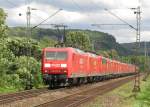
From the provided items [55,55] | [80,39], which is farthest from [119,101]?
[80,39]

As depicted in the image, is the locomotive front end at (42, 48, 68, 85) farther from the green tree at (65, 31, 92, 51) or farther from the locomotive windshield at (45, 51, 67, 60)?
the green tree at (65, 31, 92, 51)

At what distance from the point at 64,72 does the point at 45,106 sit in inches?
653

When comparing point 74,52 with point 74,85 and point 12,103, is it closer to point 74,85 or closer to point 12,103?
point 74,85

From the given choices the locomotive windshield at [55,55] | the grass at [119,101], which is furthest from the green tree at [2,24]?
the grass at [119,101]

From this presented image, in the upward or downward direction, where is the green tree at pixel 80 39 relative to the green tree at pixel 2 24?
upward

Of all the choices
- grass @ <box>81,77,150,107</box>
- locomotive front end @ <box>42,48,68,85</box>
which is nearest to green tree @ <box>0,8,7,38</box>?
locomotive front end @ <box>42,48,68,85</box>

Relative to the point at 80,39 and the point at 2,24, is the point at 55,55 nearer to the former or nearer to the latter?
the point at 2,24

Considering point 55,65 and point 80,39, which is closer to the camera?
point 55,65

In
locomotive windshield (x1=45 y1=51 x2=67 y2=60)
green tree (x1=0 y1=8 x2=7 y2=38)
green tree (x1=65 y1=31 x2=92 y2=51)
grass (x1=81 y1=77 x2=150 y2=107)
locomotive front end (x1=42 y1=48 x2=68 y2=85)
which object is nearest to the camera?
grass (x1=81 y1=77 x2=150 y2=107)

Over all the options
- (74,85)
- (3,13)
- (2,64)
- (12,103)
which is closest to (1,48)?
(2,64)

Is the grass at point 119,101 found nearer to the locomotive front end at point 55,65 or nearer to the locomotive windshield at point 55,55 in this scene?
the locomotive front end at point 55,65

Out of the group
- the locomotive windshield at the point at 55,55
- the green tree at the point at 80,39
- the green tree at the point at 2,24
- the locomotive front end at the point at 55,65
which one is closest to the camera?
the locomotive front end at the point at 55,65

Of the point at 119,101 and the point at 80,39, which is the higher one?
the point at 80,39

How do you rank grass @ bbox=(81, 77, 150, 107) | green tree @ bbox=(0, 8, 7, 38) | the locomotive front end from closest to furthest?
1. grass @ bbox=(81, 77, 150, 107)
2. the locomotive front end
3. green tree @ bbox=(0, 8, 7, 38)
